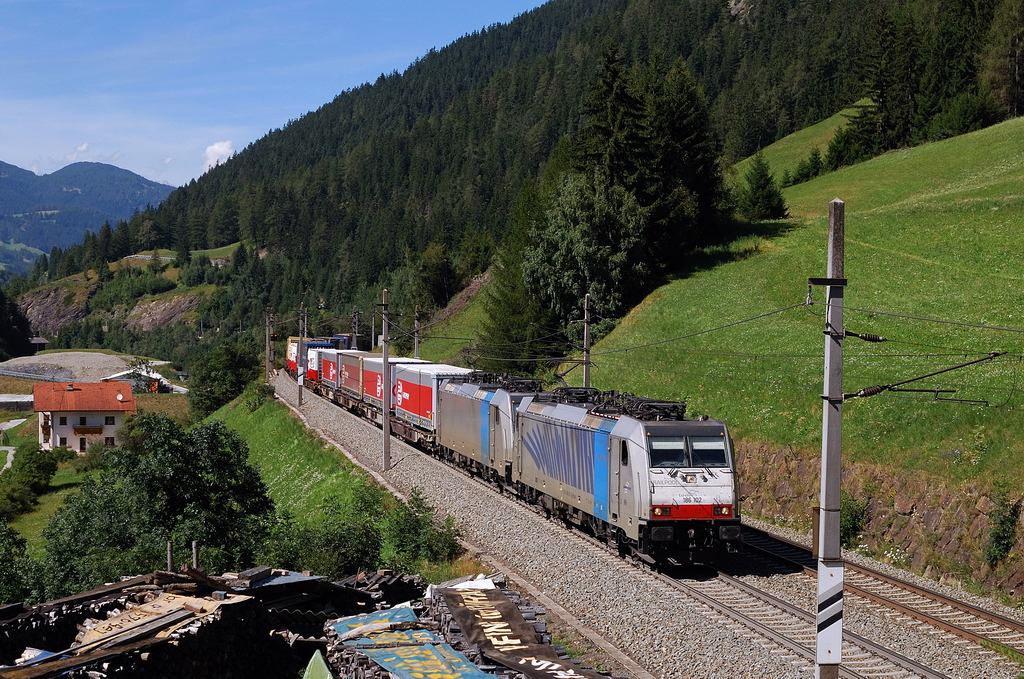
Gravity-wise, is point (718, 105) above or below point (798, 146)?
above

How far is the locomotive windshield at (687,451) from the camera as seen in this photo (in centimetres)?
1878

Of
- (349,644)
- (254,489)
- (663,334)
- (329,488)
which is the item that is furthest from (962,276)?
(349,644)

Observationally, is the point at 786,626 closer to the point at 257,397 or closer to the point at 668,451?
the point at 668,451

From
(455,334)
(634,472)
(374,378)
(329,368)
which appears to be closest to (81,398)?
(329,368)

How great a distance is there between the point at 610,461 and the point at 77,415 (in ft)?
299

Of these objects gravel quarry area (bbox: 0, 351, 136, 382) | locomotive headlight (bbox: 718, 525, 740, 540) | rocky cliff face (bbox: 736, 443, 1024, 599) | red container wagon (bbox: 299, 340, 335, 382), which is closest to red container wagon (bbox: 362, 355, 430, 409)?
red container wagon (bbox: 299, 340, 335, 382)

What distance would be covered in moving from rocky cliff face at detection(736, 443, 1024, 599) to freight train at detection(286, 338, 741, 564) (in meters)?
4.39

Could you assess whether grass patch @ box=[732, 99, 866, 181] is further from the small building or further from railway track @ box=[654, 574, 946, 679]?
railway track @ box=[654, 574, 946, 679]

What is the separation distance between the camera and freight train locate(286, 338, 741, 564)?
18594mm

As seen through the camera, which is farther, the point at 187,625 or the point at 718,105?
the point at 718,105

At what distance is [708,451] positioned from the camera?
19109 mm

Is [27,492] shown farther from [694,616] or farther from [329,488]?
[694,616]

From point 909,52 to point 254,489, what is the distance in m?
86.5

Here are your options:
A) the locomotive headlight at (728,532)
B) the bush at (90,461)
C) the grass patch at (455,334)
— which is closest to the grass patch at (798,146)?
the grass patch at (455,334)
